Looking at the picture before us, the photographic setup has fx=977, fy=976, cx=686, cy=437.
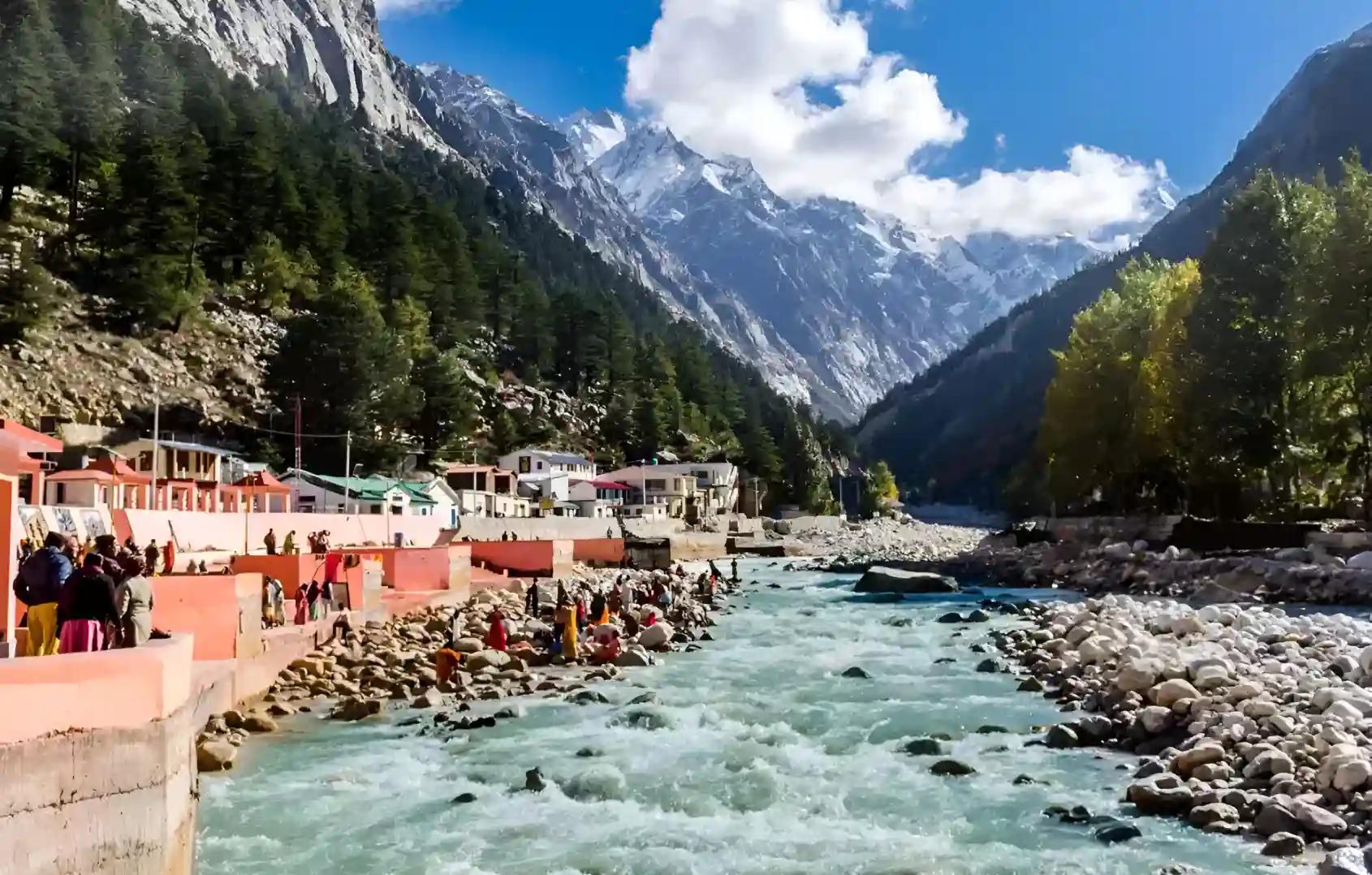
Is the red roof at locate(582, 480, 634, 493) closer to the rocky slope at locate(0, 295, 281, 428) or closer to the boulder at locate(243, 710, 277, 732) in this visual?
the rocky slope at locate(0, 295, 281, 428)

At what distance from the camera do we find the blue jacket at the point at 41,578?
9.23 m

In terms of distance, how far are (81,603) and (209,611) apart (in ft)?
30.6

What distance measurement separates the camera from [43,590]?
365 inches

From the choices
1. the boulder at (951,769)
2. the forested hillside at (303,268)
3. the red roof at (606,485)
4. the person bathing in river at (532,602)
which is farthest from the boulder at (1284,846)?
the red roof at (606,485)

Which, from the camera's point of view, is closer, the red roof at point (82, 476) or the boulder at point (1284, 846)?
the boulder at point (1284, 846)

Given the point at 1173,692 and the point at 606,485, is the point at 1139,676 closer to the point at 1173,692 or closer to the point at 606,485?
the point at 1173,692

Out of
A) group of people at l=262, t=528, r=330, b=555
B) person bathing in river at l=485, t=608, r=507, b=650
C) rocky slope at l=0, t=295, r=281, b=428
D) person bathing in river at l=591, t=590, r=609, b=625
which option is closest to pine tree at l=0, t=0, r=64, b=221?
rocky slope at l=0, t=295, r=281, b=428

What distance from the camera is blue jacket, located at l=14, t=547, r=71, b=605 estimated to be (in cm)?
923

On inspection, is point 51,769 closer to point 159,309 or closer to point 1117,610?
point 1117,610

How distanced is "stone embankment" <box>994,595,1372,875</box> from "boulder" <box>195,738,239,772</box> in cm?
1270

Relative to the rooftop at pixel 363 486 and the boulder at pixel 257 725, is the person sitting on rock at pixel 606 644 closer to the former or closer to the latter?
the boulder at pixel 257 725

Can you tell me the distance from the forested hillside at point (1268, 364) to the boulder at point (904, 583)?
13.8 metres

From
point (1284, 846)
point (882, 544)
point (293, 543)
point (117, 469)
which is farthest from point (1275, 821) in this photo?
point (882, 544)

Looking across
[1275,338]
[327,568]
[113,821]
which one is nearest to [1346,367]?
[1275,338]
